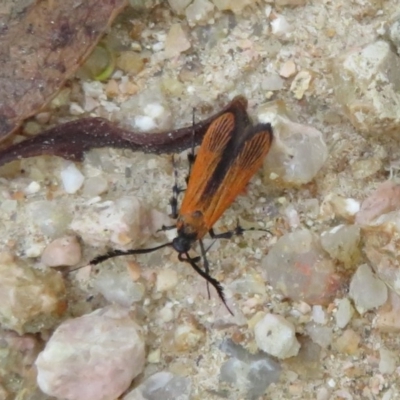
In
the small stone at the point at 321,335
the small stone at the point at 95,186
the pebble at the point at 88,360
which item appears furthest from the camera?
the small stone at the point at 95,186

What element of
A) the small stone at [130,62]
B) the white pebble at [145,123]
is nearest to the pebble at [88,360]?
the white pebble at [145,123]

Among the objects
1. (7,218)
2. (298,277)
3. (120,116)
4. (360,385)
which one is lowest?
(360,385)

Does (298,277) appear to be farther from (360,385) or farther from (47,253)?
(47,253)

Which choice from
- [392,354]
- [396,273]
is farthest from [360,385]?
[396,273]

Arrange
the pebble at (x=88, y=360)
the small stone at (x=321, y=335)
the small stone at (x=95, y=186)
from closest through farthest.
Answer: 1. the pebble at (x=88, y=360)
2. the small stone at (x=321, y=335)
3. the small stone at (x=95, y=186)

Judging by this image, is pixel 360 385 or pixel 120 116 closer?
pixel 360 385

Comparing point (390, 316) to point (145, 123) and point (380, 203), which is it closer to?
point (380, 203)

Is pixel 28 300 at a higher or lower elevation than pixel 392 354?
higher

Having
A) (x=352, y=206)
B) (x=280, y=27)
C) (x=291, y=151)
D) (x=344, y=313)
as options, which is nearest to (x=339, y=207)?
(x=352, y=206)

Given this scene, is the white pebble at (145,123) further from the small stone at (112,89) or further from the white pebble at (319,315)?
the white pebble at (319,315)
